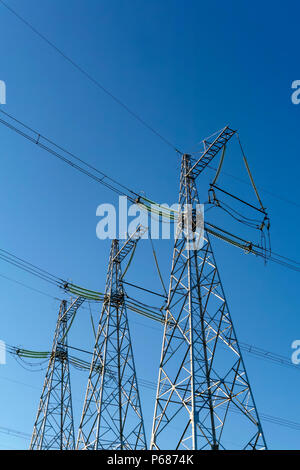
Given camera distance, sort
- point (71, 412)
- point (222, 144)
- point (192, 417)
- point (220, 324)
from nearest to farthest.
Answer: point (192, 417) → point (220, 324) → point (222, 144) → point (71, 412)

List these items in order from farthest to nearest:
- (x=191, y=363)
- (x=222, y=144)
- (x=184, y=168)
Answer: (x=184, y=168) → (x=222, y=144) → (x=191, y=363)

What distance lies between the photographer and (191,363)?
15094 millimetres

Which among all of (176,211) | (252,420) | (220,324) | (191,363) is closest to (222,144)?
(176,211)

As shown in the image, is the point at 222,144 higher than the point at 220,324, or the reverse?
the point at 222,144

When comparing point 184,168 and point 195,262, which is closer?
point 195,262

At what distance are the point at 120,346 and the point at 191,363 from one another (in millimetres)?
10913

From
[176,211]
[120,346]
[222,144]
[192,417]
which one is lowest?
[192,417]
